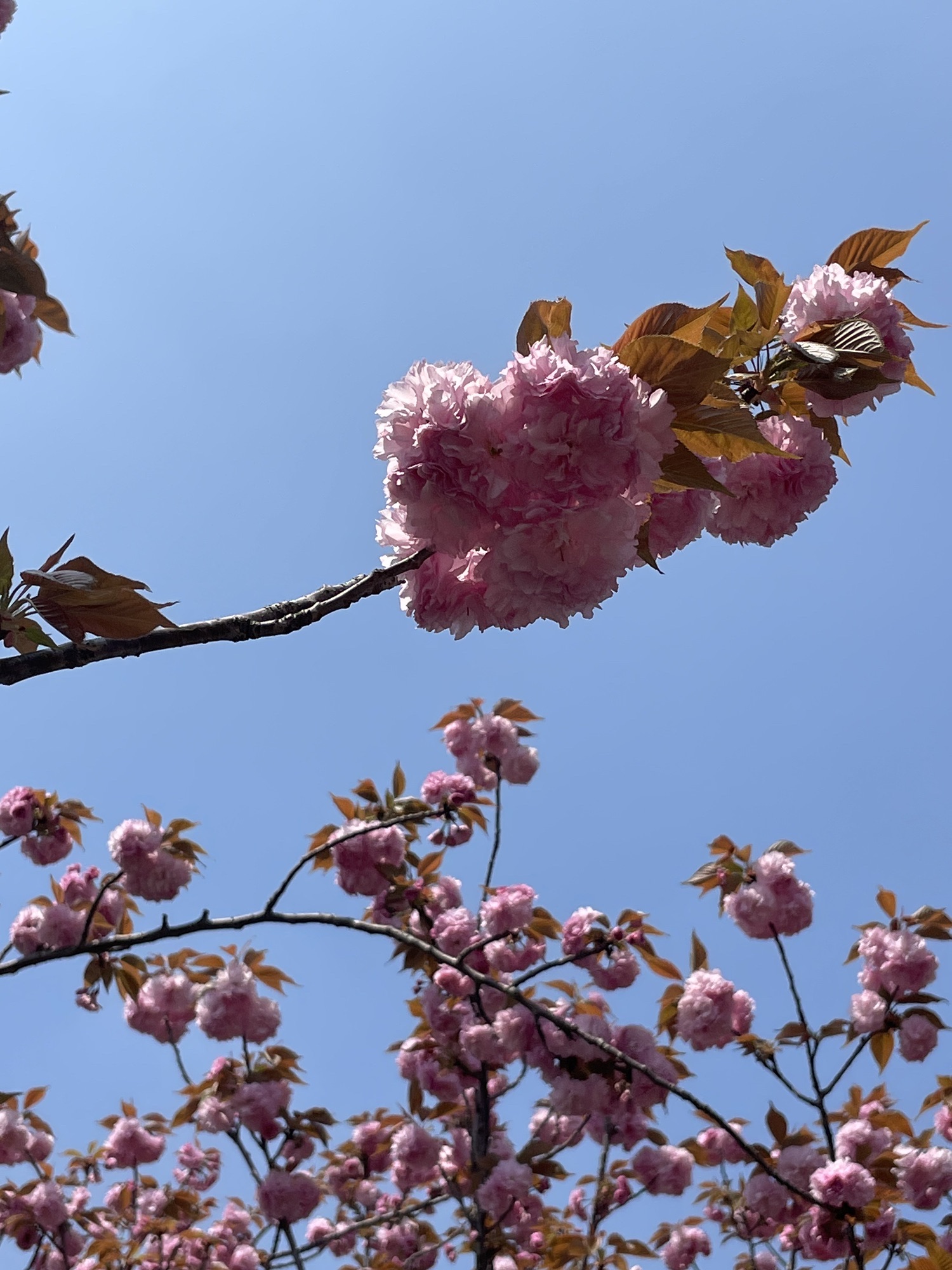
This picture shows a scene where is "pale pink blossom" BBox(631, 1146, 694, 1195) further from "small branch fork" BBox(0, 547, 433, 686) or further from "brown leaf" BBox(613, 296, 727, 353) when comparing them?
"brown leaf" BBox(613, 296, 727, 353)

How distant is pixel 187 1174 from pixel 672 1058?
4659mm

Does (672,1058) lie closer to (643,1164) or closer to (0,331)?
(643,1164)

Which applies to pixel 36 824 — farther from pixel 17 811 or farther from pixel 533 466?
pixel 533 466

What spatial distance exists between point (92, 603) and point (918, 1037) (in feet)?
12.4

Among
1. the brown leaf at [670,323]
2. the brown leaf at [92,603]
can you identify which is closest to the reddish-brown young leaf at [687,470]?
the brown leaf at [670,323]

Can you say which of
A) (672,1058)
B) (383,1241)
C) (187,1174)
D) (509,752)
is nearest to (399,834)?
(509,752)

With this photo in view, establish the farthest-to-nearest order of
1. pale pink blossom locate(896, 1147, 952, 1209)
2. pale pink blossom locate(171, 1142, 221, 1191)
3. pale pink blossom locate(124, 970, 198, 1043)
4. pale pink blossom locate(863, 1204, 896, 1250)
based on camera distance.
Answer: pale pink blossom locate(171, 1142, 221, 1191), pale pink blossom locate(124, 970, 198, 1043), pale pink blossom locate(896, 1147, 952, 1209), pale pink blossom locate(863, 1204, 896, 1250)

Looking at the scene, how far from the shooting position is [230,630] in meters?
1.15

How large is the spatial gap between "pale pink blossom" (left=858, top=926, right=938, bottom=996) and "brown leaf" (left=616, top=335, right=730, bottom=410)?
328 centimetres

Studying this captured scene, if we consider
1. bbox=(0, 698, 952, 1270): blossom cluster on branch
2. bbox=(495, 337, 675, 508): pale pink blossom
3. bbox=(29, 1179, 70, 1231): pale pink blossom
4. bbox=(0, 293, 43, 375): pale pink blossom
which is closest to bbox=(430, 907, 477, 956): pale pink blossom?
bbox=(0, 698, 952, 1270): blossom cluster on branch

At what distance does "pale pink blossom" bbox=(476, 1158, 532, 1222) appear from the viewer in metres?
3.57

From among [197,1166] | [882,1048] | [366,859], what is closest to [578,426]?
[366,859]

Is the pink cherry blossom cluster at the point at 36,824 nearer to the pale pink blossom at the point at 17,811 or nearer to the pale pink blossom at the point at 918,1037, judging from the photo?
the pale pink blossom at the point at 17,811

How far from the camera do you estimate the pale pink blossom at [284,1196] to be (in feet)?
12.6
